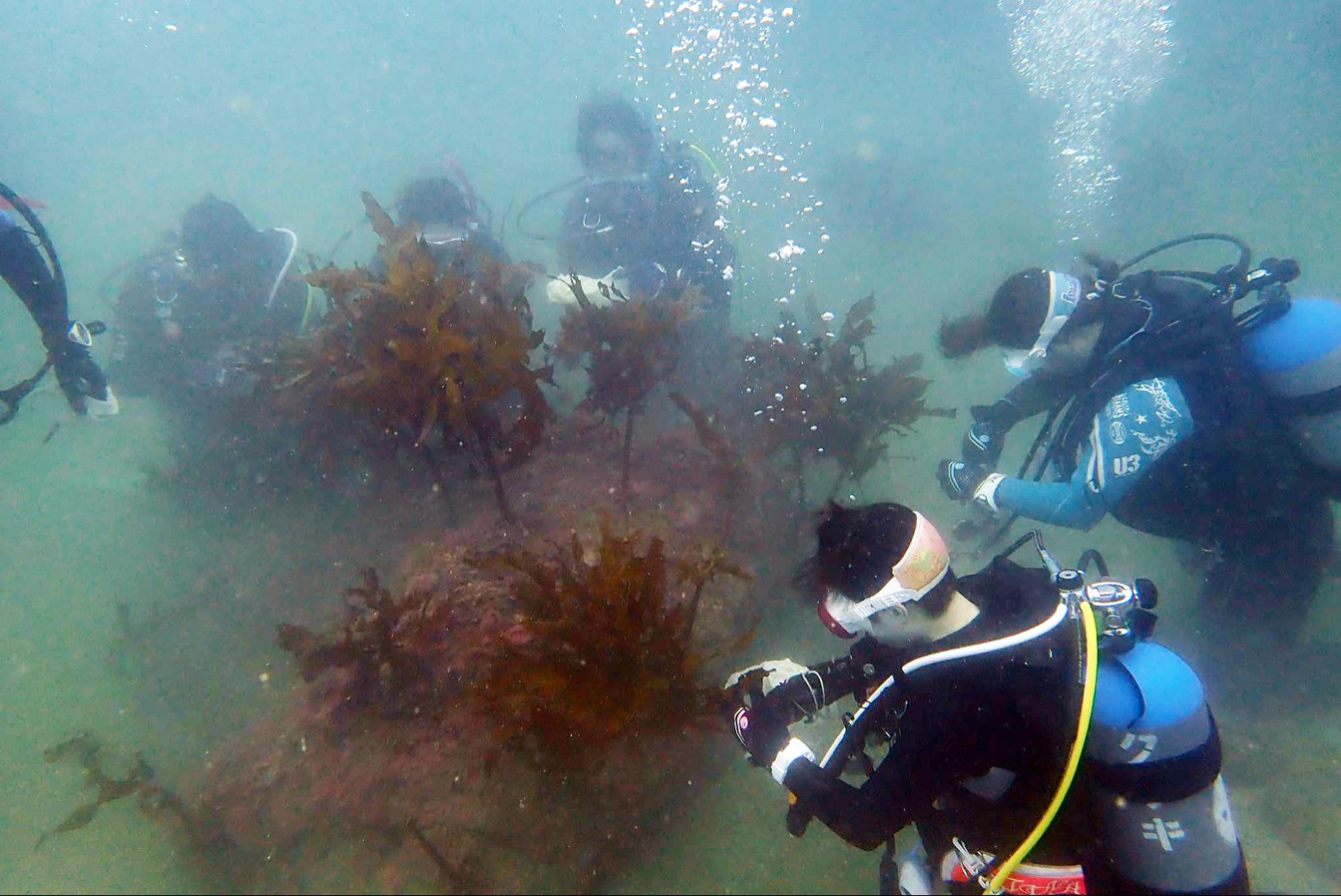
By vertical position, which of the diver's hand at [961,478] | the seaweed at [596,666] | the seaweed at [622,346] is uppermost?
the seaweed at [622,346]

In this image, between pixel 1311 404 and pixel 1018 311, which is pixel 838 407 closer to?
pixel 1018 311

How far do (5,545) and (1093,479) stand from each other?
10.1m

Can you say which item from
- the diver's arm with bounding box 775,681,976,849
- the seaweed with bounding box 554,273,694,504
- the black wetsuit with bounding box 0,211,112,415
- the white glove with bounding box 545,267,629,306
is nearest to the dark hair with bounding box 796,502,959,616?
the diver's arm with bounding box 775,681,976,849

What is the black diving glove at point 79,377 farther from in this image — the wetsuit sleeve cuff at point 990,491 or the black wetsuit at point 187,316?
the wetsuit sleeve cuff at point 990,491

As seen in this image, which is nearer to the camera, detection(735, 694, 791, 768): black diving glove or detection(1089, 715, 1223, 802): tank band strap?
detection(1089, 715, 1223, 802): tank band strap

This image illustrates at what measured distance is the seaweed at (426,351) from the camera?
4.16 meters

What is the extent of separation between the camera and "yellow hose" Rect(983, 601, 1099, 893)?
6.66ft

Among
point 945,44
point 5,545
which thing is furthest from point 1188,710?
point 945,44

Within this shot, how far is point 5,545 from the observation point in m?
6.49

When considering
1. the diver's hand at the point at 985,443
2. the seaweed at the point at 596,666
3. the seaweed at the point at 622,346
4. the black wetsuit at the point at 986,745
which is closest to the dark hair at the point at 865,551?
the black wetsuit at the point at 986,745

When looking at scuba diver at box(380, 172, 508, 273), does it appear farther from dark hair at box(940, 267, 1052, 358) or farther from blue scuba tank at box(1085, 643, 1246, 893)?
blue scuba tank at box(1085, 643, 1246, 893)

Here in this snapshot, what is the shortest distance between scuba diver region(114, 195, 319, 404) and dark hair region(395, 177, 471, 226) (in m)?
1.64

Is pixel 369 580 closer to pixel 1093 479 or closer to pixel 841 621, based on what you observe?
pixel 841 621

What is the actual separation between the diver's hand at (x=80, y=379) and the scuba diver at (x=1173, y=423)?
7.57 metres
